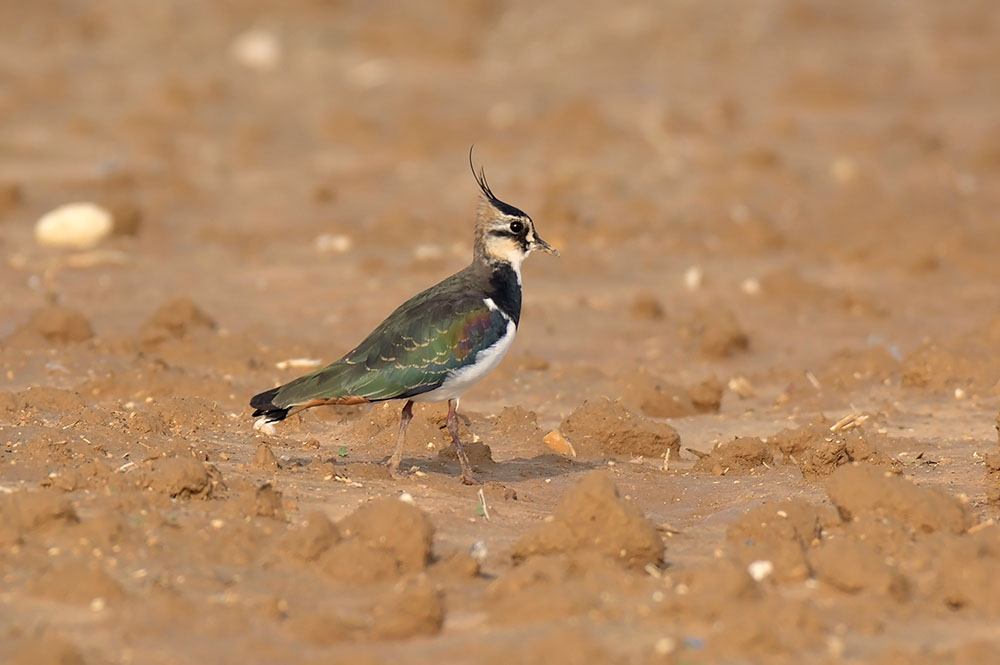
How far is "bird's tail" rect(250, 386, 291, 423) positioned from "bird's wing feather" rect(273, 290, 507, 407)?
0.03 metres

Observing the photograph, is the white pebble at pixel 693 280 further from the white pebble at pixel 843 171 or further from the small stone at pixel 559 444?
the small stone at pixel 559 444

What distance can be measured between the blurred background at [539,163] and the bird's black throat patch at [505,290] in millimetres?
3281

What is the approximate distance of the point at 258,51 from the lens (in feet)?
75.9

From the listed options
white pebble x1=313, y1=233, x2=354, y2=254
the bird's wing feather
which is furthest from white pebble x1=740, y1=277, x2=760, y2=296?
the bird's wing feather

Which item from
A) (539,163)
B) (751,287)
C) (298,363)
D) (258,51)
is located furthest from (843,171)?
(258,51)

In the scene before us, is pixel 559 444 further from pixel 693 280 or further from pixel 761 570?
pixel 693 280

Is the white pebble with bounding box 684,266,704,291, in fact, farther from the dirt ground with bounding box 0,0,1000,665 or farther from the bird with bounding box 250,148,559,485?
the bird with bounding box 250,148,559,485

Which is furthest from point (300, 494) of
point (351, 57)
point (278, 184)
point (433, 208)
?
point (351, 57)

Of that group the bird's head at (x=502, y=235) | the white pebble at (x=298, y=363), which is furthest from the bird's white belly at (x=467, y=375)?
the white pebble at (x=298, y=363)

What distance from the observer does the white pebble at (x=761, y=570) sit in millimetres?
6469

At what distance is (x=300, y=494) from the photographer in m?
7.49

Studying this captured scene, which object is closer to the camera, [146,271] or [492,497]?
[492,497]

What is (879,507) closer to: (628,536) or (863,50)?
(628,536)

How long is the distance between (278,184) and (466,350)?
10263 millimetres
